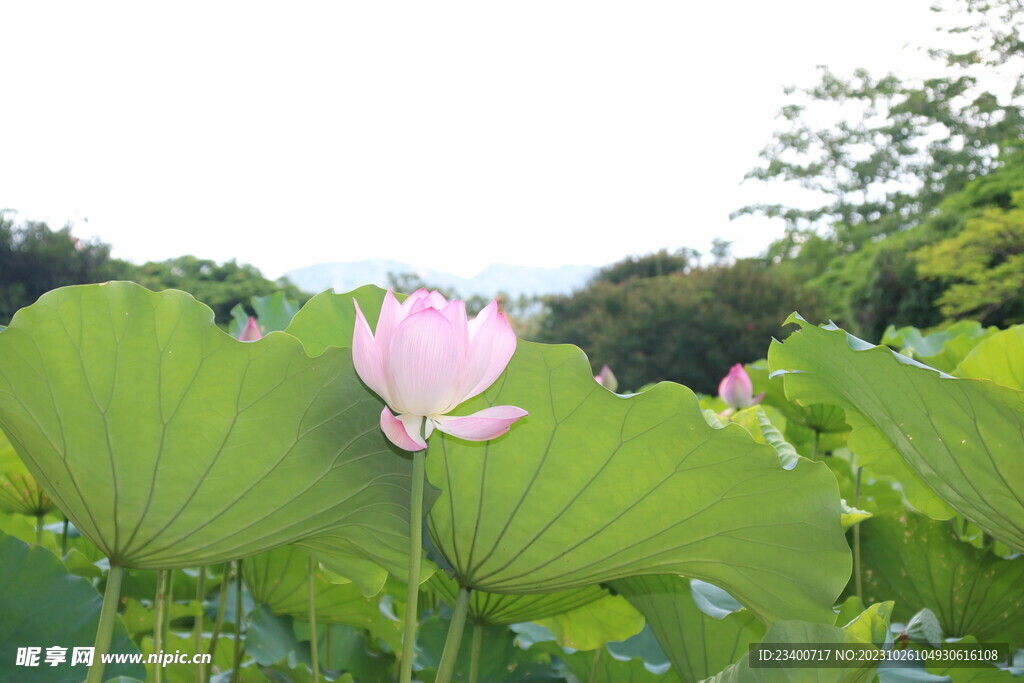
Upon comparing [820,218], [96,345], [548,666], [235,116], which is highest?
[235,116]

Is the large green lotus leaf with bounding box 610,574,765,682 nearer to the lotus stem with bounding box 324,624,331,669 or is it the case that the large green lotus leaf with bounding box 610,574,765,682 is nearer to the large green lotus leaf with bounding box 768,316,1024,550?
the large green lotus leaf with bounding box 768,316,1024,550

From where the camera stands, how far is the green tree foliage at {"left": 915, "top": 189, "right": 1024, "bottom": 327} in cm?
898

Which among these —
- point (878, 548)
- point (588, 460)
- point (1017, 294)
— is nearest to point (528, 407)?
point (588, 460)

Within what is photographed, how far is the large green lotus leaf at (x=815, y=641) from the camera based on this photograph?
505mm

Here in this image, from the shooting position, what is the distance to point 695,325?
1128 cm

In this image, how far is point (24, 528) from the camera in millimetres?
1040

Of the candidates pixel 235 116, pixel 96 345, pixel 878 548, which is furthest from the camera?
pixel 235 116

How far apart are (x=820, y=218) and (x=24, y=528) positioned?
17.5m

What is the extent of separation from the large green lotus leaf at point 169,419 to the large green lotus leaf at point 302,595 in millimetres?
400

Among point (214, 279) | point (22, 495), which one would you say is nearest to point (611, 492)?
point (22, 495)

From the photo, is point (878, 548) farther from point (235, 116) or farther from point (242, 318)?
point (235, 116)

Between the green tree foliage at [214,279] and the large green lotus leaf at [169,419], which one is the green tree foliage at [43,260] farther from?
the large green lotus leaf at [169,419]

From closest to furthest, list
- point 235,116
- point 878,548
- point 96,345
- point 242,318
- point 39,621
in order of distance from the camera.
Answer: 1. point 96,345
2. point 39,621
3. point 878,548
4. point 242,318
5. point 235,116

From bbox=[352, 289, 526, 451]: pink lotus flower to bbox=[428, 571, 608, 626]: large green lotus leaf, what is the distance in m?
0.34
